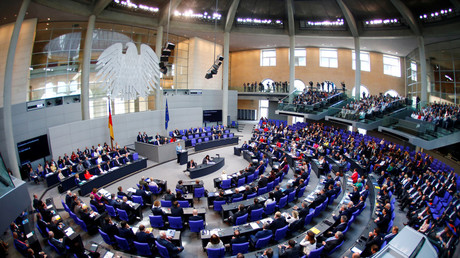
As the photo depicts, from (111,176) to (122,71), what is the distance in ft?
28.0

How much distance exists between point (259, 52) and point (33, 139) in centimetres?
2674

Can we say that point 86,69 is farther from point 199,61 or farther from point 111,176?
point 199,61

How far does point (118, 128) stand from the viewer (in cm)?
1919

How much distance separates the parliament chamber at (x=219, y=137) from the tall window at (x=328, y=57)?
17 centimetres

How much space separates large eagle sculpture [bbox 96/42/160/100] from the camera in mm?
17547

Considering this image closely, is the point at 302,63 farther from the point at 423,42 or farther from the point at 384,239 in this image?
the point at 384,239

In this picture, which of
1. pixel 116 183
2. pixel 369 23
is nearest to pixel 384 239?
pixel 116 183

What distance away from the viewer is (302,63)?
1233 inches

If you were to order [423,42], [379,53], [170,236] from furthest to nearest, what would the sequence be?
[379,53] < [423,42] < [170,236]

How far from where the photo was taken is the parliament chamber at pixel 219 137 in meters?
7.11

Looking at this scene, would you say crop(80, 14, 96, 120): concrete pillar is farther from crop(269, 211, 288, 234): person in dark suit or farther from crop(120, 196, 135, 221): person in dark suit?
crop(269, 211, 288, 234): person in dark suit

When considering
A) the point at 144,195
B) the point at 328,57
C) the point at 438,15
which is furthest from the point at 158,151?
the point at 328,57

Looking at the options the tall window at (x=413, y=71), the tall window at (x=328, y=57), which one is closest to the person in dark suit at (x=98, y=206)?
the tall window at (x=413, y=71)

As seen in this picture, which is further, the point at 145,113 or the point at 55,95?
the point at 145,113
